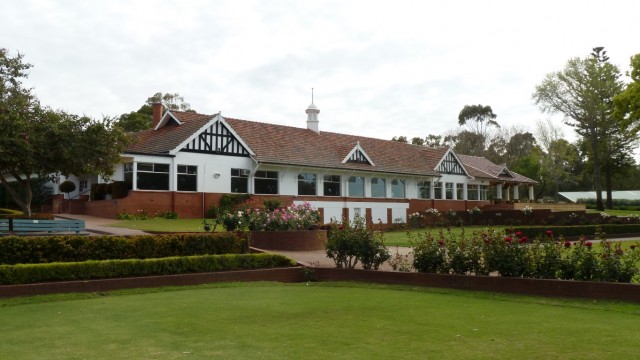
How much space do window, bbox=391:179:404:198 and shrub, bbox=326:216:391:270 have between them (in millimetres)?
29393

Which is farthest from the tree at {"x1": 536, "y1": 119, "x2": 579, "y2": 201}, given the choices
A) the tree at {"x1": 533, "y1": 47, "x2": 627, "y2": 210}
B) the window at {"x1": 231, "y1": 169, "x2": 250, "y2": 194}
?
the window at {"x1": 231, "y1": 169, "x2": 250, "y2": 194}

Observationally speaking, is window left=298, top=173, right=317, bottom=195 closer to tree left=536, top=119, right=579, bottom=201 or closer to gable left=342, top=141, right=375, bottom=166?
gable left=342, top=141, right=375, bottom=166

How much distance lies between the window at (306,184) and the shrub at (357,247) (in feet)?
76.1

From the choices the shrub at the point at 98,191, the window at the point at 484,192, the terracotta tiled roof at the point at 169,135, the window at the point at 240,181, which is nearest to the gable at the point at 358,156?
the window at the point at 240,181

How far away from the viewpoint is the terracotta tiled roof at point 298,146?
35.0 meters

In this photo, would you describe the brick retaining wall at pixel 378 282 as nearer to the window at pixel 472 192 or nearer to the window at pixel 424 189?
the window at pixel 424 189

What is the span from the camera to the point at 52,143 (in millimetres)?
22406

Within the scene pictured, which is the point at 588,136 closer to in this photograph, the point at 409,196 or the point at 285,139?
the point at 409,196

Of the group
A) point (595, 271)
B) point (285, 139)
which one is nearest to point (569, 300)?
point (595, 271)

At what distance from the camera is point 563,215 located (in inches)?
1416

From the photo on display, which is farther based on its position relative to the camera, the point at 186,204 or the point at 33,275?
the point at 186,204

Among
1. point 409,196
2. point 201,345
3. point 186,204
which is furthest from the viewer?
point 409,196

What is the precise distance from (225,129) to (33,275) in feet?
75.6

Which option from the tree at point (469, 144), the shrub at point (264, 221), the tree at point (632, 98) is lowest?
the shrub at point (264, 221)
